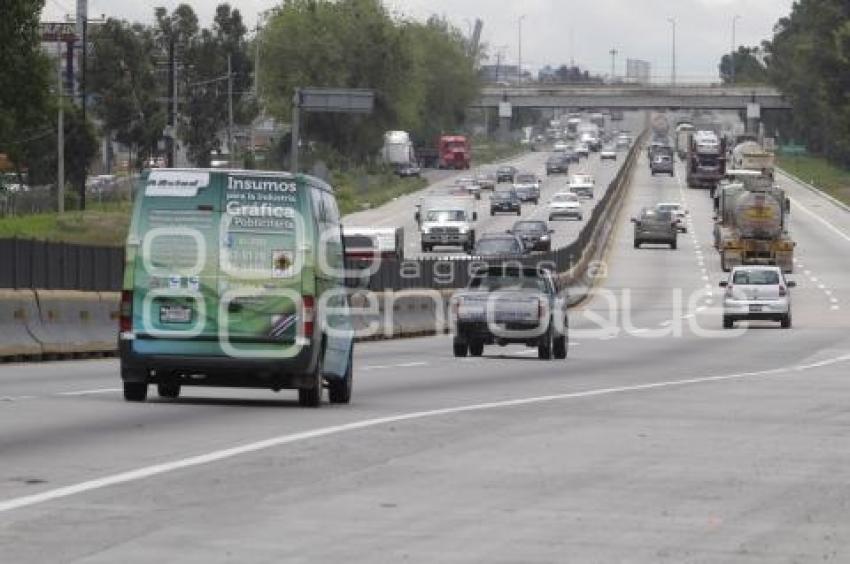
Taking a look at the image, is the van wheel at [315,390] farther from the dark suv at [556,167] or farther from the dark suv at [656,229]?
the dark suv at [556,167]

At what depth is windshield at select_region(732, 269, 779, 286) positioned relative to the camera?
58.7 metres

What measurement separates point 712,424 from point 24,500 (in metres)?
9.49

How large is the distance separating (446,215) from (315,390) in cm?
7506

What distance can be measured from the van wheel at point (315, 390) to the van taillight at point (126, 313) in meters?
1.79

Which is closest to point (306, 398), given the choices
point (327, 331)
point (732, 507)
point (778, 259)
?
point (327, 331)

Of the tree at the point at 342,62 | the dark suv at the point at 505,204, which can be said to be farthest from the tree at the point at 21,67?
the tree at the point at 342,62

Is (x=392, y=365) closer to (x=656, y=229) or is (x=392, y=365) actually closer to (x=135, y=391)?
(x=135, y=391)

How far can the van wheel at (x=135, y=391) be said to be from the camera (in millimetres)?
22344

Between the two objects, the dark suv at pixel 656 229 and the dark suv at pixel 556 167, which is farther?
the dark suv at pixel 556 167

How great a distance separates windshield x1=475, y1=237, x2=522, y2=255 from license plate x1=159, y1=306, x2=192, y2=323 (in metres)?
55.2

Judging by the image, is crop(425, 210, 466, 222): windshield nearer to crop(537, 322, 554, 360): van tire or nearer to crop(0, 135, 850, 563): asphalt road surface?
crop(537, 322, 554, 360): van tire

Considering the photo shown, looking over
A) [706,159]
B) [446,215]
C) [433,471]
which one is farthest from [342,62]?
[433,471]

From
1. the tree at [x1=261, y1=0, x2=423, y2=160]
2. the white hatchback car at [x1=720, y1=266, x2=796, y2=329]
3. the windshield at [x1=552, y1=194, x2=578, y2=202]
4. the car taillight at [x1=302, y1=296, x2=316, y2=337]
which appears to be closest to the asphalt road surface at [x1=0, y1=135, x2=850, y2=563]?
the car taillight at [x1=302, y1=296, x2=316, y2=337]

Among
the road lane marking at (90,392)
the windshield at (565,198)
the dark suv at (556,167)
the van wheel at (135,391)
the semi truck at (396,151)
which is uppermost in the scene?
the semi truck at (396,151)
